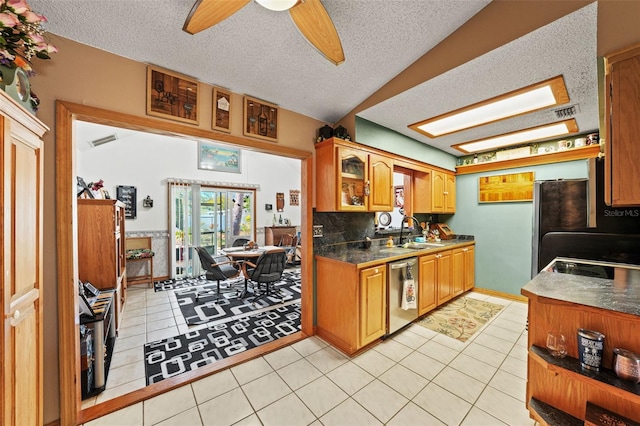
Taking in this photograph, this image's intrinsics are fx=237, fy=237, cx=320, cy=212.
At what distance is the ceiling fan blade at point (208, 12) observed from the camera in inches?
42.8

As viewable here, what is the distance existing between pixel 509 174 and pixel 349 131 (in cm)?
293

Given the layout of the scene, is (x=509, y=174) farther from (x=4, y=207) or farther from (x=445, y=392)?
(x=4, y=207)

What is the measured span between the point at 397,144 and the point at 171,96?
2.70 metres

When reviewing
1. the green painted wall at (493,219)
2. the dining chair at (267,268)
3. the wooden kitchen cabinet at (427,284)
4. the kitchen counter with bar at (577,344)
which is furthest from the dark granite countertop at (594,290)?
the dining chair at (267,268)

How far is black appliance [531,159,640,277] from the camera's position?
6.23 ft

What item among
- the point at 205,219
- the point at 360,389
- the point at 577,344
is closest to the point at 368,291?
the point at 360,389

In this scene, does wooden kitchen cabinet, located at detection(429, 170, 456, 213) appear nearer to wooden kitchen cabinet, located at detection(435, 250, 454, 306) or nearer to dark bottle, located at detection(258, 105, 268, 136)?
wooden kitchen cabinet, located at detection(435, 250, 454, 306)

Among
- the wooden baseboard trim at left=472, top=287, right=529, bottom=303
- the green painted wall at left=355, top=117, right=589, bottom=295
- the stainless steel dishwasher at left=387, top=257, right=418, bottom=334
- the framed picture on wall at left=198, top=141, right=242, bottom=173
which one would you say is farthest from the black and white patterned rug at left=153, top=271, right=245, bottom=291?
the wooden baseboard trim at left=472, top=287, right=529, bottom=303

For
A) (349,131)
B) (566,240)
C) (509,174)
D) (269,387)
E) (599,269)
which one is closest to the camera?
(599,269)

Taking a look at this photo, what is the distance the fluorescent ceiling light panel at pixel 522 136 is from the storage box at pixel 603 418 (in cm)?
300

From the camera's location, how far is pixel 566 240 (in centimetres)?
224

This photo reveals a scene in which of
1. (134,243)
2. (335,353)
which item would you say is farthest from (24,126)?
(134,243)

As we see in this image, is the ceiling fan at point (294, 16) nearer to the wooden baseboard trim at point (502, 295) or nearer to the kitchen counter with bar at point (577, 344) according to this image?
the kitchen counter with bar at point (577, 344)

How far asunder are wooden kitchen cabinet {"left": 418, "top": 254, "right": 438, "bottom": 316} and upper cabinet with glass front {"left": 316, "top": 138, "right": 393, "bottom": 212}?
2.73 ft
